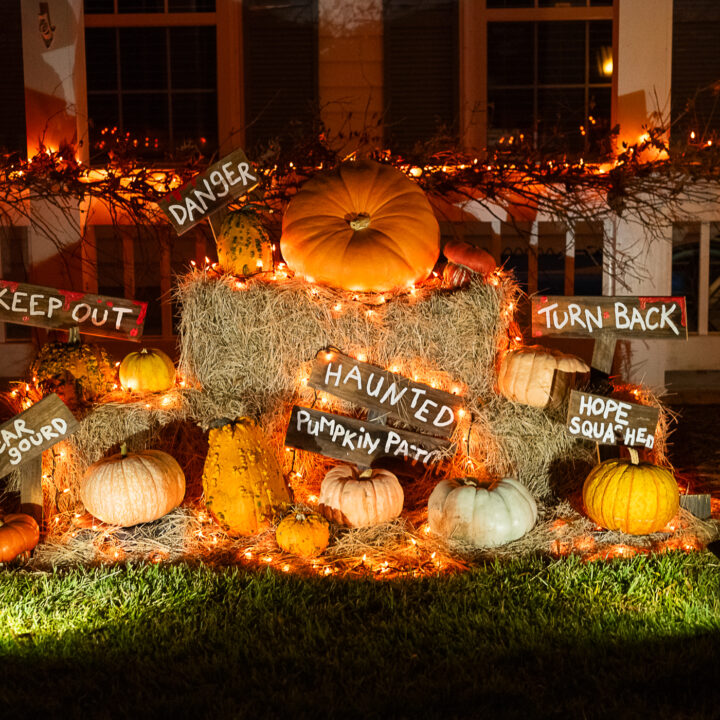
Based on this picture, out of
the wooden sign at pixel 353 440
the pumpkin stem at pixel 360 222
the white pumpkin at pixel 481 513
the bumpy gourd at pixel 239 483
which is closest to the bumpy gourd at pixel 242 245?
the pumpkin stem at pixel 360 222

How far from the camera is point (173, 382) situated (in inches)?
188

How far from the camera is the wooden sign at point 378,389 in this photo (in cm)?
441

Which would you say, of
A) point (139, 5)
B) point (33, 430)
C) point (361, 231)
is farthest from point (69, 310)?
point (139, 5)

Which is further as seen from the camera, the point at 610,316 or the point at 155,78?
the point at 155,78

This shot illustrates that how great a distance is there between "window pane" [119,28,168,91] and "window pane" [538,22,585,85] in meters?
3.77

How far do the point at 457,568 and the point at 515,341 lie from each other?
1.55 meters

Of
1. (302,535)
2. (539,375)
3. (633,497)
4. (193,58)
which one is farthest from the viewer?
(193,58)

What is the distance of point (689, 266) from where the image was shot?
9.17 metres

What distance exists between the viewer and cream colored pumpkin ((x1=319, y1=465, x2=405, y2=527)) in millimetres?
4129

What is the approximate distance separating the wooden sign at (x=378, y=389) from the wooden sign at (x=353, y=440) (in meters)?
0.11

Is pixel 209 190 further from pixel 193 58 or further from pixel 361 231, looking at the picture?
pixel 193 58

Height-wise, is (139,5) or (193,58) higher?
(139,5)

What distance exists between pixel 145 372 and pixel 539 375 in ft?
6.73

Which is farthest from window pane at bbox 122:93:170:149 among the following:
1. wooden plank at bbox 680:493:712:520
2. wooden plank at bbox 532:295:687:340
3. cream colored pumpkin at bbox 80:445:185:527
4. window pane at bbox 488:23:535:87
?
wooden plank at bbox 680:493:712:520
